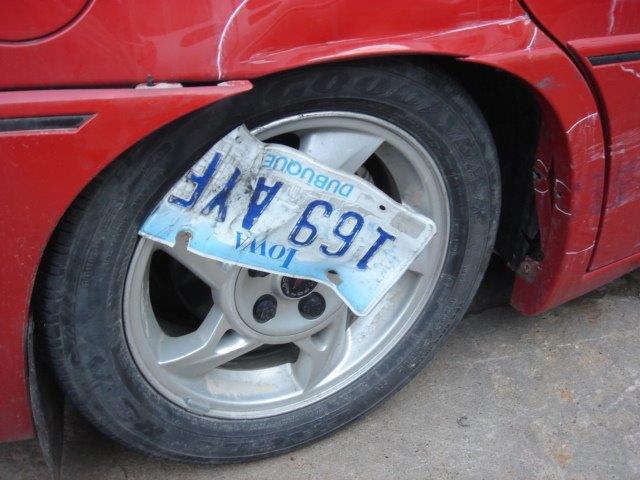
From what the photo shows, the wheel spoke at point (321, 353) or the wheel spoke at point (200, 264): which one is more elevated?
the wheel spoke at point (200, 264)

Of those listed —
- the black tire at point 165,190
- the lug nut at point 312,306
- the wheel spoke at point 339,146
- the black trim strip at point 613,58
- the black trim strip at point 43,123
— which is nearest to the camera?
the black trim strip at point 43,123

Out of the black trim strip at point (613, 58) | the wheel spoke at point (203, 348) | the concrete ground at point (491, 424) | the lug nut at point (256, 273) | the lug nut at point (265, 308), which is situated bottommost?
the concrete ground at point (491, 424)

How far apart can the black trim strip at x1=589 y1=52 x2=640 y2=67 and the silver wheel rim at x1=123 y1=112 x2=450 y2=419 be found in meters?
0.44

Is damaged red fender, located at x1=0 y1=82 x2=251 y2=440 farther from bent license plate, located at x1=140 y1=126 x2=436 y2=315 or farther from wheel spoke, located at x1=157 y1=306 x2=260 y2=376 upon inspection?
wheel spoke, located at x1=157 y1=306 x2=260 y2=376

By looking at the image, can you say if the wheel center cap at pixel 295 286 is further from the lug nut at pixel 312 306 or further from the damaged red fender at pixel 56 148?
the damaged red fender at pixel 56 148

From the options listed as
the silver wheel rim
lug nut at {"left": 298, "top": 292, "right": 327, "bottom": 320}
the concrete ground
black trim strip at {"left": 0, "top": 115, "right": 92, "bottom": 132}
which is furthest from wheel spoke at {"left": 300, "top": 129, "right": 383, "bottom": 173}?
the concrete ground

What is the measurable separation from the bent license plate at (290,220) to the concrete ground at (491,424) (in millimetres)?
→ 492

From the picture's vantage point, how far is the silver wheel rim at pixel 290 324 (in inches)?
59.4

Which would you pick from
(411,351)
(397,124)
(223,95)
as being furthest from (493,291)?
(223,95)

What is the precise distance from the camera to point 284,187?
1.47 m

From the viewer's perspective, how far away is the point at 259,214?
1480 millimetres

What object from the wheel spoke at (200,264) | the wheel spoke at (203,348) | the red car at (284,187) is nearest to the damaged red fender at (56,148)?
the red car at (284,187)

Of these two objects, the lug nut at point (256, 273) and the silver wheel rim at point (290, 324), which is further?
the lug nut at point (256, 273)

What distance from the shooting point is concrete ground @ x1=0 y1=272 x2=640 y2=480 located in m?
1.88
